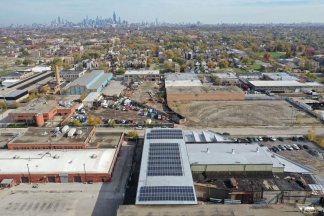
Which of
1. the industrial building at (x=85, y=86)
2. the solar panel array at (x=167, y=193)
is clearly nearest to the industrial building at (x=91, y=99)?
the industrial building at (x=85, y=86)

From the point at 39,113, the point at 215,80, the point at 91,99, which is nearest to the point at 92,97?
the point at 91,99

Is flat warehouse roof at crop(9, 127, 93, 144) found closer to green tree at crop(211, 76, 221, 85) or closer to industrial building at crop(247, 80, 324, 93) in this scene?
green tree at crop(211, 76, 221, 85)

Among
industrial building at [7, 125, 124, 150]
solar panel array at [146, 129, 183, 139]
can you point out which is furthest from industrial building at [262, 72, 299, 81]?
industrial building at [7, 125, 124, 150]

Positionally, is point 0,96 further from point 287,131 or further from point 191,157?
point 287,131

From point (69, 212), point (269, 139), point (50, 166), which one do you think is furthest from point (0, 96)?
point (269, 139)

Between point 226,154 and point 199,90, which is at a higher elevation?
point 199,90

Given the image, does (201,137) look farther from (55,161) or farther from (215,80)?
(215,80)
